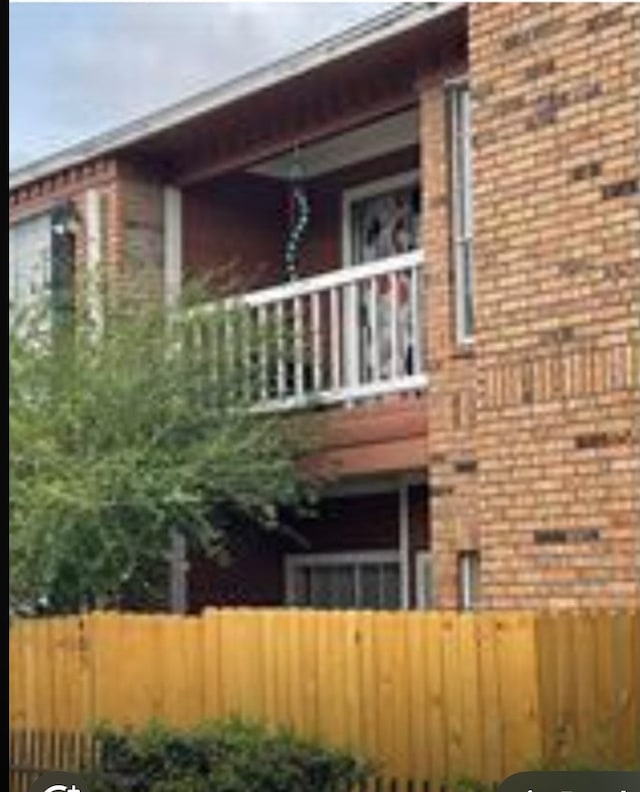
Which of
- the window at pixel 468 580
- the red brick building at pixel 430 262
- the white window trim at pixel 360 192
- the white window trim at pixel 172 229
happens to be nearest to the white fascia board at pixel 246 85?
the red brick building at pixel 430 262

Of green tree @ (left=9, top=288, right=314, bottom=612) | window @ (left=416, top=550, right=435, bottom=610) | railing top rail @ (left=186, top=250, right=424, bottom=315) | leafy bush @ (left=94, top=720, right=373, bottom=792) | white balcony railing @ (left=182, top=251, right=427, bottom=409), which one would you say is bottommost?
leafy bush @ (left=94, top=720, right=373, bottom=792)

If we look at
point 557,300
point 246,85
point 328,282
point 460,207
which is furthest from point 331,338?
point 557,300

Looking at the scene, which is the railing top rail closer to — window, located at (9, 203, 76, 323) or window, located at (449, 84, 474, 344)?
window, located at (449, 84, 474, 344)

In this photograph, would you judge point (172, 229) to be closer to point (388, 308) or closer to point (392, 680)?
point (388, 308)

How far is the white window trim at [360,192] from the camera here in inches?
685

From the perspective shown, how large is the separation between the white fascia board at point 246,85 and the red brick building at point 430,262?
0.08 feet

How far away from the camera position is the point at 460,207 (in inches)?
547

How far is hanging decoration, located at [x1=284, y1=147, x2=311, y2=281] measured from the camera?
60.0 feet

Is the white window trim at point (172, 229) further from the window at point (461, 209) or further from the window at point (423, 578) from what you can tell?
the window at point (461, 209)

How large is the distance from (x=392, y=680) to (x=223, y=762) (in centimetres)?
97

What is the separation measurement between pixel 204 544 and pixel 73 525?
130 centimetres

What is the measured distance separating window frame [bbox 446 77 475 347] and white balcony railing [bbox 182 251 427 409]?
742 mm

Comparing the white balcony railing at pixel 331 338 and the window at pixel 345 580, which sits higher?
the white balcony railing at pixel 331 338

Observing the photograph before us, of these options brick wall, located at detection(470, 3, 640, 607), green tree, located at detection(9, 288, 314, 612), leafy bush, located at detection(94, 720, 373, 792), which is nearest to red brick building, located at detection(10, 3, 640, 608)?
brick wall, located at detection(470, 3, 640, 607)
